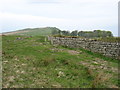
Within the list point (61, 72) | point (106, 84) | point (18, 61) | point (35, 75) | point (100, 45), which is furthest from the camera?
point (100, 45)

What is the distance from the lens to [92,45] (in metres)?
22.1

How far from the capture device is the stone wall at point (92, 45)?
63.6 feet

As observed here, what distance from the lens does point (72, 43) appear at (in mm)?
24594

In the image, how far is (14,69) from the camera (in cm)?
1241

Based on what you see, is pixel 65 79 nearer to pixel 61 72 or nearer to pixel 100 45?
pixel 61 72

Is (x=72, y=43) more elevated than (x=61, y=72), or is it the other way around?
(x=72, y=43)

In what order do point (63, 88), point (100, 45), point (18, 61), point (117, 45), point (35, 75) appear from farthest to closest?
1. point (100, 45)
2. point (117, 45)
3. point (18, 61)
4. point (35, 75)
5. point (63, 88)

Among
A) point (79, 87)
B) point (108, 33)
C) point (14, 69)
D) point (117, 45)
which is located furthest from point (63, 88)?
point (108, 33)

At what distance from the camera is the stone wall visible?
19.4m

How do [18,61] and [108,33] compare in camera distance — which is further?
[108,33]

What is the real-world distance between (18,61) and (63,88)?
22.0 feet

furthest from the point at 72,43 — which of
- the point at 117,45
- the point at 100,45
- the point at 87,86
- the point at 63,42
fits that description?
the point at 87,86

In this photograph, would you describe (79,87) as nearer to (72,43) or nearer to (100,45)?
(100,45)

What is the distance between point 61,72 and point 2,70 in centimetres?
438
